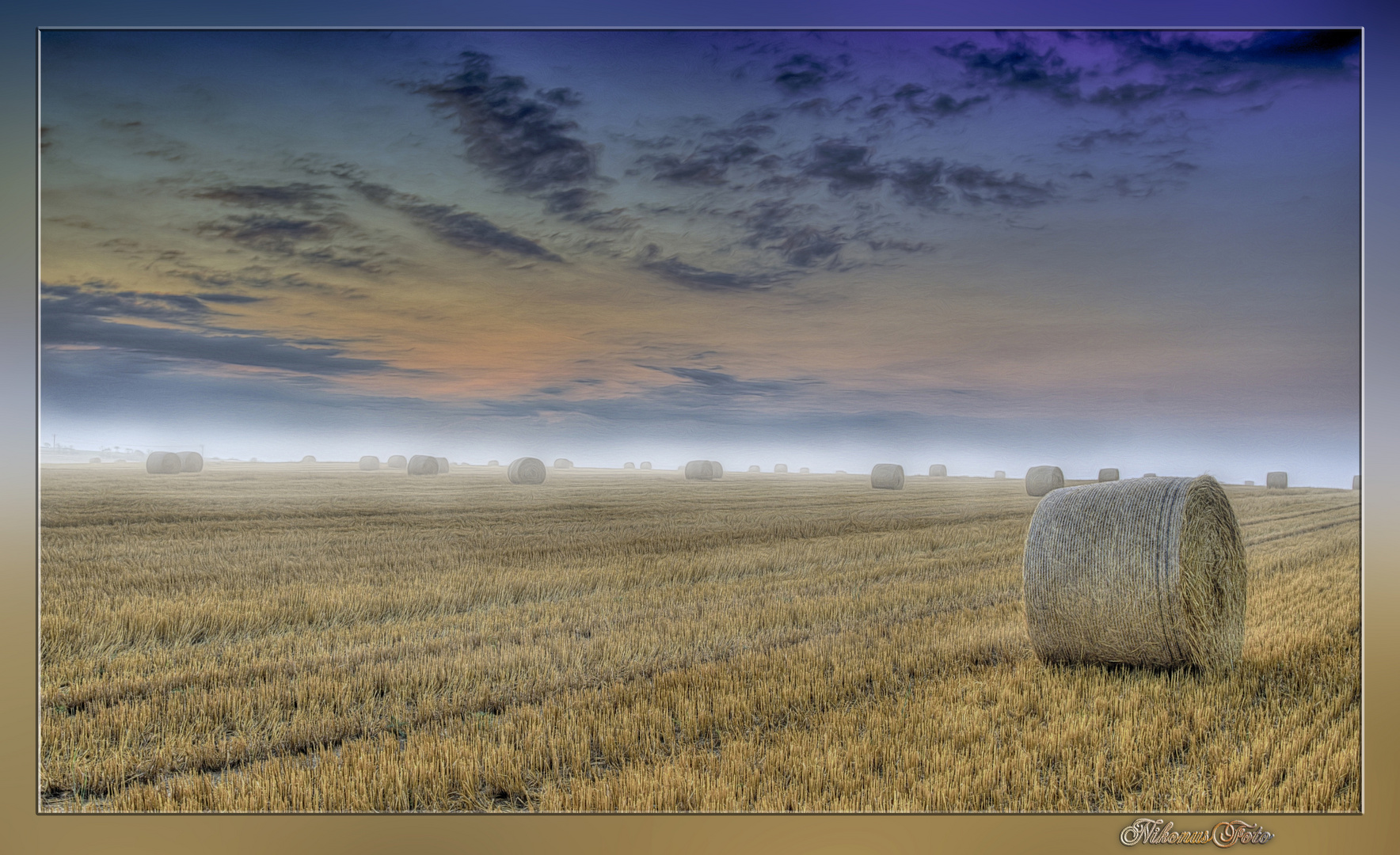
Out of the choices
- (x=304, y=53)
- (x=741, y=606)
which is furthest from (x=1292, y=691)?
(x=304, y=53)

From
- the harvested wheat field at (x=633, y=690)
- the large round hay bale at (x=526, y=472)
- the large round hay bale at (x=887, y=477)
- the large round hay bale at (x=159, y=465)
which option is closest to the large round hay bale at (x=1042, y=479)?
the large round hay bale at (x=887, y=477)

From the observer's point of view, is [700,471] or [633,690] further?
[700,471]

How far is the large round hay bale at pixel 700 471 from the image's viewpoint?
1029 inches

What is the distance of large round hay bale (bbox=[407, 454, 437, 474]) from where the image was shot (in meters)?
22.8

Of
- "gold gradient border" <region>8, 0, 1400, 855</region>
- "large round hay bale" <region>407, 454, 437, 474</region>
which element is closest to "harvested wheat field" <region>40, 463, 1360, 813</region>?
"gold gradient border" <region>8, 0, 1400, 855</region>

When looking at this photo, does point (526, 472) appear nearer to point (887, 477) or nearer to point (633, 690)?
point (887, 477)

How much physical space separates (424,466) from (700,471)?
919 centimetres

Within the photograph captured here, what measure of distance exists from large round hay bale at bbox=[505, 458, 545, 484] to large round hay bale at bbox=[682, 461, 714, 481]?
19.8 feet

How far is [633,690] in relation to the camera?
450cm

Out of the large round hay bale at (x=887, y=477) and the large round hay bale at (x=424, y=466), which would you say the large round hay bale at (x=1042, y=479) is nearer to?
the large round hay bale at (x=887, y=477)

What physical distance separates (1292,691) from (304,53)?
711cm
